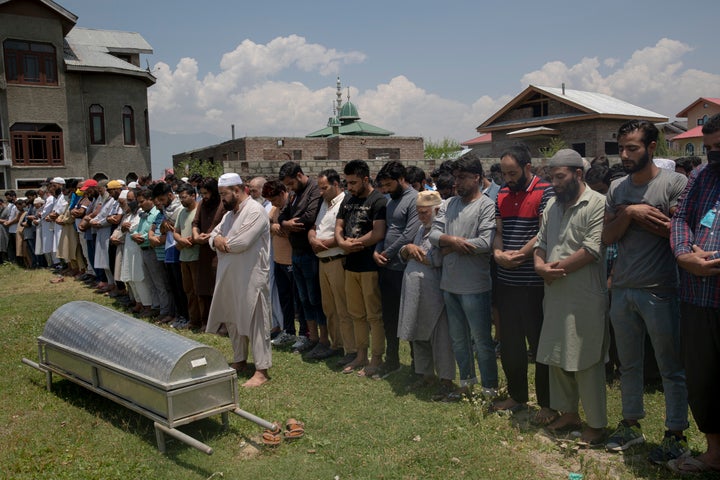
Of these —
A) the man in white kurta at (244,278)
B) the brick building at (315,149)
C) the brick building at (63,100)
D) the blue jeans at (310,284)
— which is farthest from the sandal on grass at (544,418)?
the brick building at (63,100)

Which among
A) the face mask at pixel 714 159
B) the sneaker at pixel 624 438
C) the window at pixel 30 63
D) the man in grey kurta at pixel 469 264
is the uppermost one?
the window at pixel 30 63

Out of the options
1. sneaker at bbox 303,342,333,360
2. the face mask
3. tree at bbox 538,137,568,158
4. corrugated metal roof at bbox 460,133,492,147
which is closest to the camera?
the face mask

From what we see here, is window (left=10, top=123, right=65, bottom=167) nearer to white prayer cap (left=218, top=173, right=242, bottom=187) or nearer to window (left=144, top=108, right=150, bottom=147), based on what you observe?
window (left=144, top=108, right=150, bottom=147)

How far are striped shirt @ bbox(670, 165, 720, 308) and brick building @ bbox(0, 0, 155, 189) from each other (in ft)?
104

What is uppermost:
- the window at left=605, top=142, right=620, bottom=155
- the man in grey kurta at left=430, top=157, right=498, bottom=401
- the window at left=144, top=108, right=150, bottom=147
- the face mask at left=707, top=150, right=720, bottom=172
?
the window at left=144, top=108, right=150, bottom=147

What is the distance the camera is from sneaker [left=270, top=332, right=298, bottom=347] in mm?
7957

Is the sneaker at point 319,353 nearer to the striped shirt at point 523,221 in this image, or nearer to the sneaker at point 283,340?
the sneaker at point 283,340

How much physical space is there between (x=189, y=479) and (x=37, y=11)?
32.3m

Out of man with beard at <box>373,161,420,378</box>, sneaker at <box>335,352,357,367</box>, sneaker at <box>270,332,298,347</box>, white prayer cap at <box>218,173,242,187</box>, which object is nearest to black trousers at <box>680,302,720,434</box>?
man with beard at <box>373,161,420,378</box>

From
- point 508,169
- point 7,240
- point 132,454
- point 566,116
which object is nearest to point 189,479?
point 132,454

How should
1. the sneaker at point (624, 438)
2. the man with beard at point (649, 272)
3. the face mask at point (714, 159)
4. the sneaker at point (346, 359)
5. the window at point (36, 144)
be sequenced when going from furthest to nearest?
the window at point (36, 144) → the sneaker at point (346, 359) → the sneaker at point (624, 438) → the man with beard at point (649, 272) → the face mask at point (714, 159)

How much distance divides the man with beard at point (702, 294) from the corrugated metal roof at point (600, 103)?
3314 centimetres

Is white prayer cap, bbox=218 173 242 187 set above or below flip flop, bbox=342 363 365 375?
above

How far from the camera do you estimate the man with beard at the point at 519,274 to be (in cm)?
509
